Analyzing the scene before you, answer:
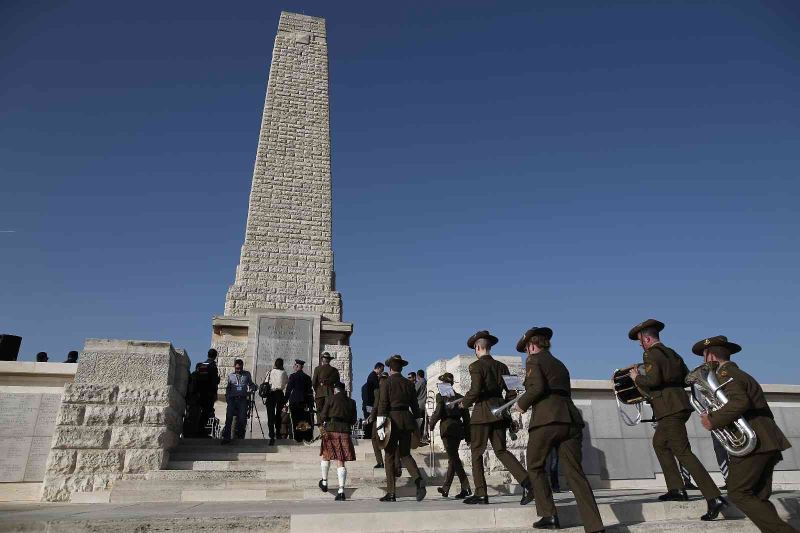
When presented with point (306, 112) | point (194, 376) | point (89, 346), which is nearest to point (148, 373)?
point (89, 346)

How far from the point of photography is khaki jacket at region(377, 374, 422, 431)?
6457mm

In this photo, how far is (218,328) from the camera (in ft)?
44.1

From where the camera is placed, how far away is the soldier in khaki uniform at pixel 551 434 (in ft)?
13.5

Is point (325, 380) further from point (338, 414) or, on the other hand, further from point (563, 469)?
point (563, 469)

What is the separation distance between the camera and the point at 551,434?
4.40 m

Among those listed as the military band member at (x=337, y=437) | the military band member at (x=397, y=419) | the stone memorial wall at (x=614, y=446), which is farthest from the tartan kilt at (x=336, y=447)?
the stone memorial wall at (x=614, y=446)

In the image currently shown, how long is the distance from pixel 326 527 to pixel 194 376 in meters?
5.66

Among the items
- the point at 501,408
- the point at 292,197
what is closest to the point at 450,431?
the point at 501,408

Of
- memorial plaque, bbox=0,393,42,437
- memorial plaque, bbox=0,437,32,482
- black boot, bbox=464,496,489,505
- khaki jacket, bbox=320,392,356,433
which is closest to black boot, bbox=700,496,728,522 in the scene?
black boot, bbox=464,496,489,505

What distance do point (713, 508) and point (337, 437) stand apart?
4021 millimetres

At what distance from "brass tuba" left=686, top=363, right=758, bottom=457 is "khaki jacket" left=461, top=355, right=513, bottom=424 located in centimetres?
184

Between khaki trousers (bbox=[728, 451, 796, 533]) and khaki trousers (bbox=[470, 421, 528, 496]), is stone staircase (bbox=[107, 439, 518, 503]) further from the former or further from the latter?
khaki trousers (bbox=[728, 451, 796, 533])

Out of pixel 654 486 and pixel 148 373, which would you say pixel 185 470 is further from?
pixel 654 486

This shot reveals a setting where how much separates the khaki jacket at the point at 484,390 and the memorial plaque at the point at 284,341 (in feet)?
25.2
